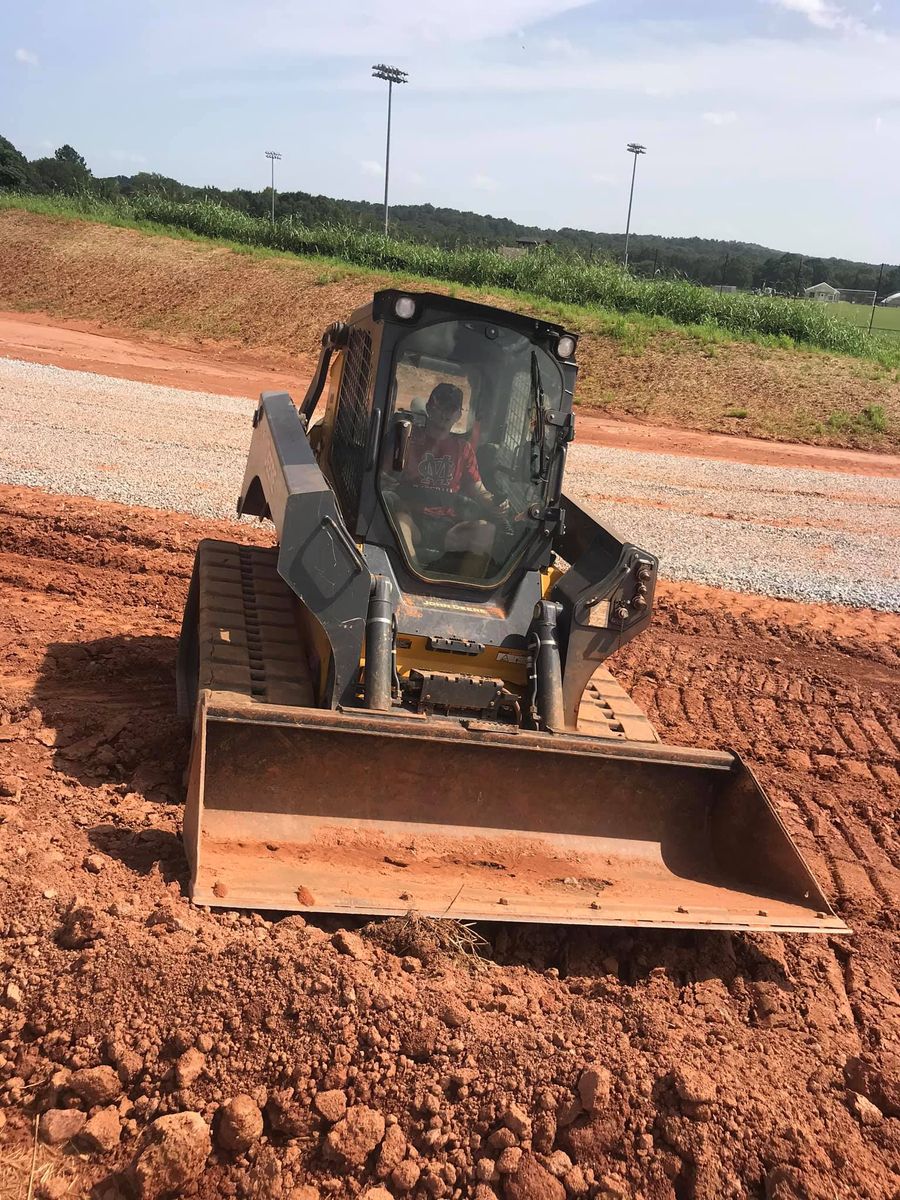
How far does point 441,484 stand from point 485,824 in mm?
1744

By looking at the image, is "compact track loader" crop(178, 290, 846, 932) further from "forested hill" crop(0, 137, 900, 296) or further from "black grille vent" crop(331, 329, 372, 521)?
"forested hill" crop(0, 137, 900, 296)

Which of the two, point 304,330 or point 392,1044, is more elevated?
point 304,330

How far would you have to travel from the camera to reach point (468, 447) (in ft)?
18.9

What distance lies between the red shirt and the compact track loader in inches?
0.4

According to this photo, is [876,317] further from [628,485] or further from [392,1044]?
→ [392,1044]

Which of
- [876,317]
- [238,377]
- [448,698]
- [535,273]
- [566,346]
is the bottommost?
[238,377]

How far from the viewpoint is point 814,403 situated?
2447 cm

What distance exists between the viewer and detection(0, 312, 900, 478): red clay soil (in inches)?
848

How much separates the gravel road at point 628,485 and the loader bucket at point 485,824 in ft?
19.7

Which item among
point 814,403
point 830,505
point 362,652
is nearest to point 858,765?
point 362,652

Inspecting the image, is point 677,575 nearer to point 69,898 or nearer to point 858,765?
point 858,765

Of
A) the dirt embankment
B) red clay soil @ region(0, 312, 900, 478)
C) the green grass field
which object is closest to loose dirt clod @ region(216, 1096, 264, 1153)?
red clay soil @ region(0, 312, 900, 478)

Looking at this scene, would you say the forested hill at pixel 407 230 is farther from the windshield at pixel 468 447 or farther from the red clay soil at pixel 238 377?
the windshield at pixel 468 447

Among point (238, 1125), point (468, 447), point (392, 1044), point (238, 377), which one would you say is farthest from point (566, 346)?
point (238, 377)
